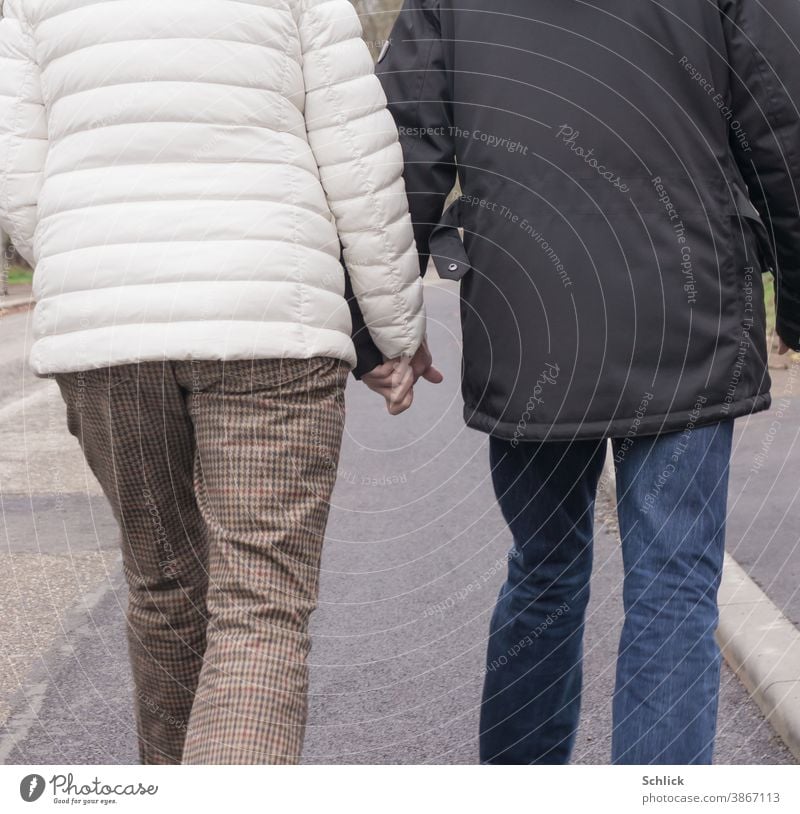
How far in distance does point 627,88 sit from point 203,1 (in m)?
0.78

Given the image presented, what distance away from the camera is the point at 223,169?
2354 mm

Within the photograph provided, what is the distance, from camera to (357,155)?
248 cm

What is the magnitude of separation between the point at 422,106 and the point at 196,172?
584 millimetres

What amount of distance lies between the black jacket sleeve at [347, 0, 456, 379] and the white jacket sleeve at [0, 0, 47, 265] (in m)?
0.70

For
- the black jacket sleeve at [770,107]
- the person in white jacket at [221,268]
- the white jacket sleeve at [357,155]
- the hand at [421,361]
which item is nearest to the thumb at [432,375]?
the hand at [421,361]

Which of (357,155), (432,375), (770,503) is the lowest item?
(770,503)

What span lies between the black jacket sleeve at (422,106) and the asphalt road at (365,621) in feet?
4.94

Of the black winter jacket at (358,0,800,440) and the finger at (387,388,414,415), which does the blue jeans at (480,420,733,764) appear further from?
the finger at (387,388,414,415)

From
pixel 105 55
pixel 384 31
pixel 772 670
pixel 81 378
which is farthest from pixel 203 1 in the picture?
pixel 384 31

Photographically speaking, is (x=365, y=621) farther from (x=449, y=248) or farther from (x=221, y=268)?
(x=221, y=268)

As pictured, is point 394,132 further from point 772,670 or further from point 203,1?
point 772,670

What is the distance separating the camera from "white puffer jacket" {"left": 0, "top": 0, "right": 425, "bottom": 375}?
2338 mm
